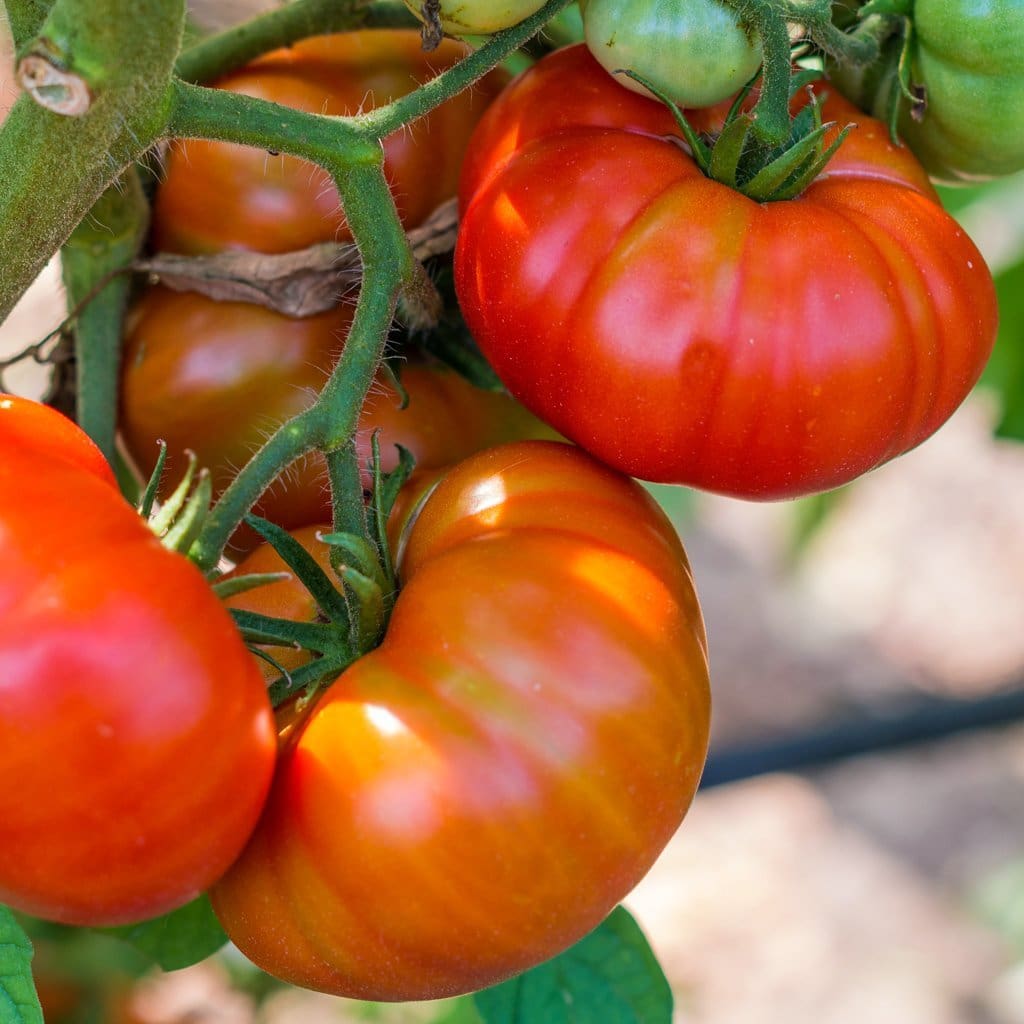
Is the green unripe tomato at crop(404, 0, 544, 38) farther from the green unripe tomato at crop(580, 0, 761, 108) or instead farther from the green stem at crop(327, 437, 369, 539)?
the green stem at crop(327, 437, 369, 539)

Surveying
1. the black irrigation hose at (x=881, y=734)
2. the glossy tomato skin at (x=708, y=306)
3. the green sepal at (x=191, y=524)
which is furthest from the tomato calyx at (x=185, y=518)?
the black irrigation hose at (x=881, y=734)

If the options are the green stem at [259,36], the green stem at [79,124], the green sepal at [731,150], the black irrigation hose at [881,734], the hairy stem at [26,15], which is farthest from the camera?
the black irrigation hose at [881,734]

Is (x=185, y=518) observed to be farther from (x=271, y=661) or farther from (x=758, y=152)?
(x=758, y=152)

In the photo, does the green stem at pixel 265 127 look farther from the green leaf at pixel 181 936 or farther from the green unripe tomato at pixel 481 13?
the green leaf at pixel 181 936

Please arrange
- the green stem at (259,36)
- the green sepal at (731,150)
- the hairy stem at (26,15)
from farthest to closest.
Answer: the green stem at (259,36) < the green sepal at (731,150) < the hairy stem at (26,15)

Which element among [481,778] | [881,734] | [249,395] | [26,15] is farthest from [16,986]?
[881,734]

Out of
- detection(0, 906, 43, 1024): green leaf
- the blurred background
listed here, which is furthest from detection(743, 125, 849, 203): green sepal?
the blurred background

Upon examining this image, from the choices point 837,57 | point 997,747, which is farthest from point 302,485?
point 997,747
